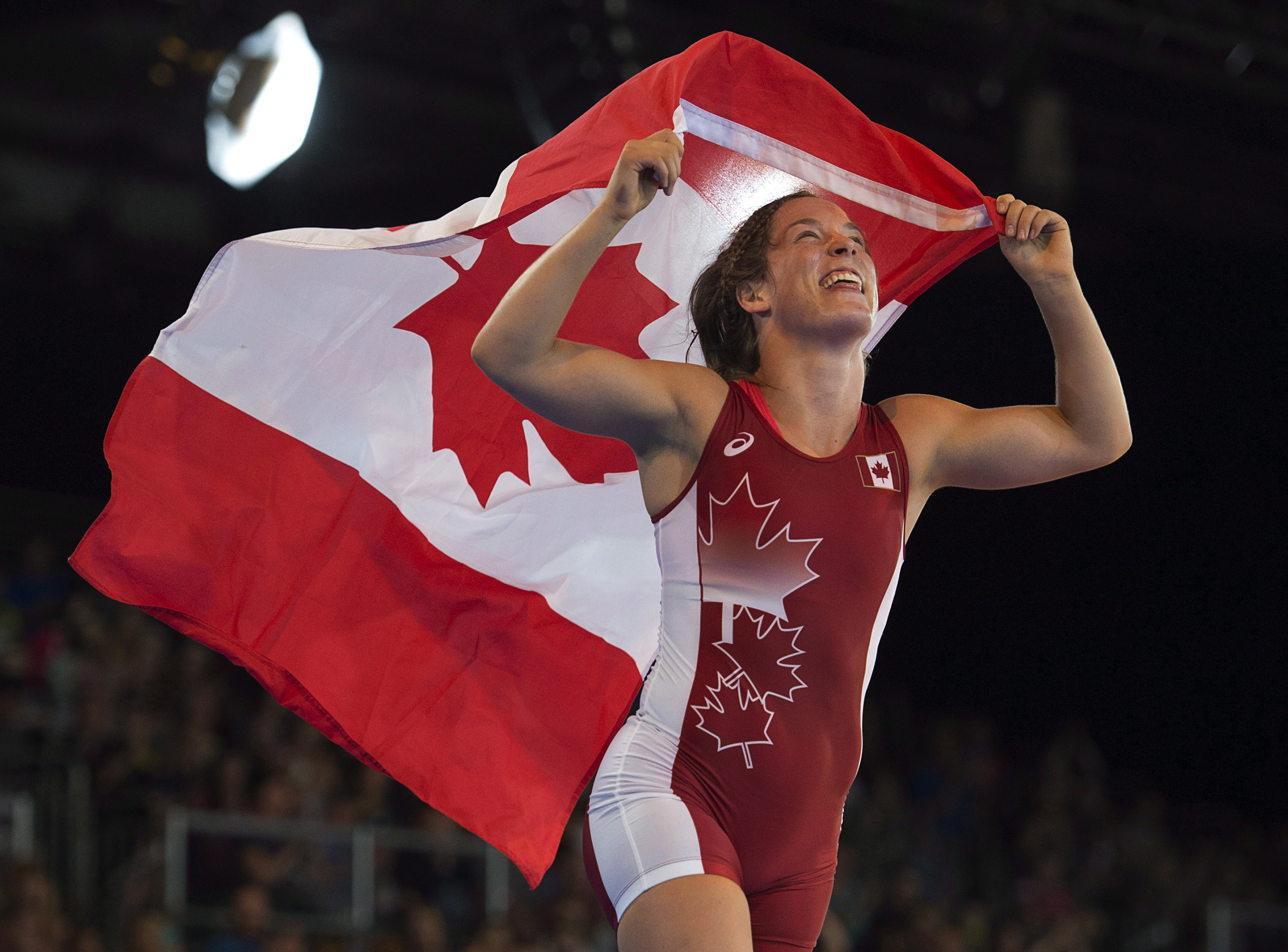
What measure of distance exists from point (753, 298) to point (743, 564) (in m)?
0.68

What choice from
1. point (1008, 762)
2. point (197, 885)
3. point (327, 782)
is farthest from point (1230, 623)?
point (197, 885)

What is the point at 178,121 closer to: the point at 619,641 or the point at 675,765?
the point at 619,641

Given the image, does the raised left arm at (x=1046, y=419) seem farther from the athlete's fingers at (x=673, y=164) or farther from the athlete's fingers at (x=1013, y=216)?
the athlete's fingers at (x=673, y=164)

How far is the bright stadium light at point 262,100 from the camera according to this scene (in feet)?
28.3

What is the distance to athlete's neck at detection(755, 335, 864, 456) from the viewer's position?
3.12m

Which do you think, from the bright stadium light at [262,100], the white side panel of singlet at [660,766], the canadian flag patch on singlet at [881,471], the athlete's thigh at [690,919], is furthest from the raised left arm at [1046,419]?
the bright stadium light at [262,100]

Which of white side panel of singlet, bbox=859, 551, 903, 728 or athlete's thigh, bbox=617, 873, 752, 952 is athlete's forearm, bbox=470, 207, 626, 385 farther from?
athlete's thigh, bbox=617, 873, 752, 952

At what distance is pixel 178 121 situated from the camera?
11594mm

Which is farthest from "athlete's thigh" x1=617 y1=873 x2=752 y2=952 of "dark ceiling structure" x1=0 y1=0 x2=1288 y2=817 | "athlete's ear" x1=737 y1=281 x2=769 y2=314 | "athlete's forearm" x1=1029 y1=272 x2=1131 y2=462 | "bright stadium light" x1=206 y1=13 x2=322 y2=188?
"dark ceiling structure" x1=0 y1=0 x2=1288 y2=817

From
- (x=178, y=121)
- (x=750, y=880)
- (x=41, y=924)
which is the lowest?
(x=41, y=924)

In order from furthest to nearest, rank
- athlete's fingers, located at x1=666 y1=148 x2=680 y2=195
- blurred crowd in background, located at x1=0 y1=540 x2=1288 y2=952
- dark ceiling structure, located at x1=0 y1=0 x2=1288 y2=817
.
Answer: dark ceiling structure, located at x1=0 y1=0 x2=1288 y2=817
blurred crowd in background, located at x1=0 y1=540 x2=1288 y2=952
athlete's fingers, located at x1=666 y1=148 x2=680 y2=195

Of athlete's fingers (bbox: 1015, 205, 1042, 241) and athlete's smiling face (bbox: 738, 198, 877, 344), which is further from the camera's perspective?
athlete's fingers (bbox: 1015, 205, 1042, 241)

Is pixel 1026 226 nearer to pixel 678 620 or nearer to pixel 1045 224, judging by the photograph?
pixel 1045 224

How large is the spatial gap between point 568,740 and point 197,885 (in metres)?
4.16
